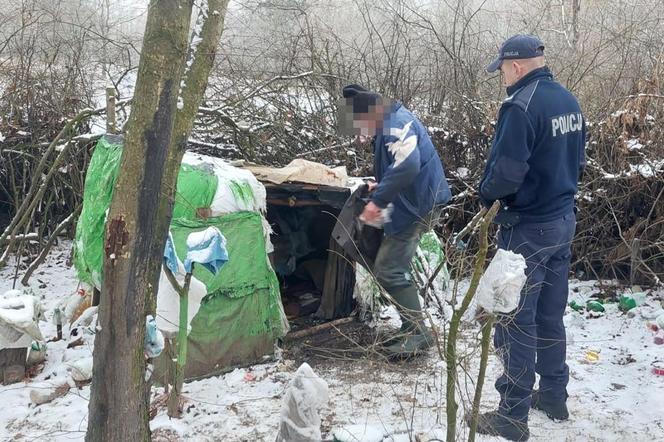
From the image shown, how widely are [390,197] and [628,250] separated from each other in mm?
3109

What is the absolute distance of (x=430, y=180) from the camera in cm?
442

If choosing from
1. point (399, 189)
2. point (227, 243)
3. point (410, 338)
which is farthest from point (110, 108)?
point (410, 338)

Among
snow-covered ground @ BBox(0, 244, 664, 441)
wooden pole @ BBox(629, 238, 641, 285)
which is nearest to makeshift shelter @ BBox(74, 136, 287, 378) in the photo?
snow-covered ground @ BBox(0, 244, 664, 441)

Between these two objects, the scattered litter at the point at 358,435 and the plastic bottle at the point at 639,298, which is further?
the plastic bottle at the point at 639,298

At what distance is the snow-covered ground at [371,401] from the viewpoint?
3531mm

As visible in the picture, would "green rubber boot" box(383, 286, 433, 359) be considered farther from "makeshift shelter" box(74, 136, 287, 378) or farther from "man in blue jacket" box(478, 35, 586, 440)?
"man in blue jacket" box(478, 35, 586, 440)

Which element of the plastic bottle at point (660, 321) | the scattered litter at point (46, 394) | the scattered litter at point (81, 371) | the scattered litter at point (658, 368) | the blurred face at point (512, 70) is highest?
→ the blurred face at point (512, 70)

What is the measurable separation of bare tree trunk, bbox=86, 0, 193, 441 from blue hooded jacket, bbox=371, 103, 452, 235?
203 cm

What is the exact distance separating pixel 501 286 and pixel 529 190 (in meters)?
0.87

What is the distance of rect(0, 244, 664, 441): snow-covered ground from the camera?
3531mm

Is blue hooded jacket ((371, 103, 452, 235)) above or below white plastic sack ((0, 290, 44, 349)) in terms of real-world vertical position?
above

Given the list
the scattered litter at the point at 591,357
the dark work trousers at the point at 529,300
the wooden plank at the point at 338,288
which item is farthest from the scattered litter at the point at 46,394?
the scattered litter at the point at 591,357

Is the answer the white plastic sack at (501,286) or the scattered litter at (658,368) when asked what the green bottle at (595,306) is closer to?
the scattered litter at (658,368)

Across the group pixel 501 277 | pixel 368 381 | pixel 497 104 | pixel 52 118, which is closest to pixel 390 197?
pixel 368 381
